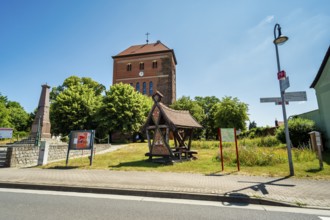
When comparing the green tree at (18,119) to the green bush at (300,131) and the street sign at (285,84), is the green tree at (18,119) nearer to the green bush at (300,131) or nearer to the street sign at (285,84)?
the green bush at (300,131)

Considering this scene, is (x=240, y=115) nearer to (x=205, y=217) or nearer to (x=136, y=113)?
(x=136, y=113)

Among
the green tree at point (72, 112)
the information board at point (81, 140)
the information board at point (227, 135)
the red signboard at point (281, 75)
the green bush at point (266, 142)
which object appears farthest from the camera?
the green tree at point (72, 112)

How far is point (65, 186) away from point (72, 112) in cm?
2580

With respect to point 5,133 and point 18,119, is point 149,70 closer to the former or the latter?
point 5,133

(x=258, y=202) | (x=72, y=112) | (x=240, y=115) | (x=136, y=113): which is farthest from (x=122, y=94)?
(x=258, y=202)

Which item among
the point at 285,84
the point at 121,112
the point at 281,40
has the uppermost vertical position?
the point at 121,112

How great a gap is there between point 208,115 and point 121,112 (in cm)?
2993

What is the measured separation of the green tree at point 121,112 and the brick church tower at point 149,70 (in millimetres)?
16316

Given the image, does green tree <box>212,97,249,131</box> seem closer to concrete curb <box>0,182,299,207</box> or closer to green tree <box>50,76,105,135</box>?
green tree <box>50,76,105,135</box>

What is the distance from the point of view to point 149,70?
4694 cm

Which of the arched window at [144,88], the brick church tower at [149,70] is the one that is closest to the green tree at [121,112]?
the brick church tower at [149,70]

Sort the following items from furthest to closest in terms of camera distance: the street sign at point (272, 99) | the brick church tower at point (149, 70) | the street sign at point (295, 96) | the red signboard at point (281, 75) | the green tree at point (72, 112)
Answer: the brick church tower at point (149, 70) < the green tree at point (72, 112) < the street sign at point (272, 99) < the red signboard at point (281, 75) < the street sign at point (295, 96)

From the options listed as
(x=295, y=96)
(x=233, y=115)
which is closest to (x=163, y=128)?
(x=295, y=96)

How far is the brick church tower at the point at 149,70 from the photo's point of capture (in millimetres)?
45375
